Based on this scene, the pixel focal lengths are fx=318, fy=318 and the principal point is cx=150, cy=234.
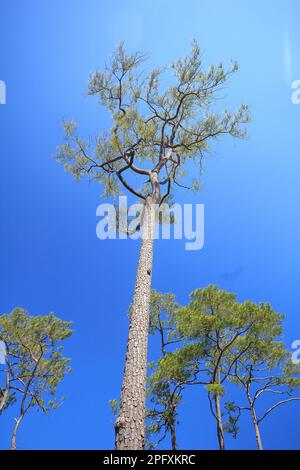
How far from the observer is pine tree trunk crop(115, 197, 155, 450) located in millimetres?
2930

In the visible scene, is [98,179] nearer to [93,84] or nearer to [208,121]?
[93,84]

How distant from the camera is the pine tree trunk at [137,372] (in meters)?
2.93

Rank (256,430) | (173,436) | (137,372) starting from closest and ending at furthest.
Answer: (137,372) < (256,430) < (173,436)

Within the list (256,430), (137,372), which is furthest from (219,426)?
(137,372)

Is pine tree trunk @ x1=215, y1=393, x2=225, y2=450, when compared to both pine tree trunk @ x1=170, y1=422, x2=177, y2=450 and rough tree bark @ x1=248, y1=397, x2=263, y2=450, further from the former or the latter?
pine tree trunk @ x1=170, y1=422, x2=177, y2=450

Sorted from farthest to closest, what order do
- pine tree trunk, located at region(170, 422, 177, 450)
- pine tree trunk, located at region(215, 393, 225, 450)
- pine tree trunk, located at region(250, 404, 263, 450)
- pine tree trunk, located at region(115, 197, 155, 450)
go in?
pine tree trunk, located at region(170, 422, 177, 450) → pine tree trunk, located at region(250, 404, 263, 450) → pine tree trunk, located at region(215, 393, 225, 450) → pine tree trunk, located at region(115, 197, 155, 450)

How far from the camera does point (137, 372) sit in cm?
348

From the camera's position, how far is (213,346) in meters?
8.45

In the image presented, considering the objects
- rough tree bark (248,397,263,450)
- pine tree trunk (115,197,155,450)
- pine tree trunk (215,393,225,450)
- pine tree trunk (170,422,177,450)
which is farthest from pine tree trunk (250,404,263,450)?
pine tree trunk (115,197,155,450)

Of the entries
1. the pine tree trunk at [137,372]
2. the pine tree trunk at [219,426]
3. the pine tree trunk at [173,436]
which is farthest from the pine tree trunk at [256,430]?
the pine tree trunk at [137,372]

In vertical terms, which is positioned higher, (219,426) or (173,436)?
(219,426)

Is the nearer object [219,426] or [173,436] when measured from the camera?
[219,426]

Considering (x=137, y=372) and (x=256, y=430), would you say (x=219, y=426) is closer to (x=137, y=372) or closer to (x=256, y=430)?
(x=256, y=430)
